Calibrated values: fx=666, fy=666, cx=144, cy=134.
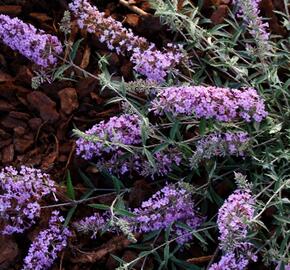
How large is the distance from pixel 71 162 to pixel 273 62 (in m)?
1.26

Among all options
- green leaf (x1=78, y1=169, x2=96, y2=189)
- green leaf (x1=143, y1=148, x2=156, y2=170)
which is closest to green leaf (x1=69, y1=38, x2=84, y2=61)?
green leaf (x1=78, y1=169, x2=96, y2=189)

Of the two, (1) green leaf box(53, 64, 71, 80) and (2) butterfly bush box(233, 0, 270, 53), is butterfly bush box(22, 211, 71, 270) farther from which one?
(2) butterfly bush box(233, 0, 270, 53)

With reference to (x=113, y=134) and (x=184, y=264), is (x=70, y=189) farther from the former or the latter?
(x=184, y=264)

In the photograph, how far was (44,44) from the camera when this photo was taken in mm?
3607

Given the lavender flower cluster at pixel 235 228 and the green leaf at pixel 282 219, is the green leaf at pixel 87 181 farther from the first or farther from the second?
the green leaf at pixel 282 219

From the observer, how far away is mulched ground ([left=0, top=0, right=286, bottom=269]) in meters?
3.52

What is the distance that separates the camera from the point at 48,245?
346 cm

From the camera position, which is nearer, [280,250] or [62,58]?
[280,250]

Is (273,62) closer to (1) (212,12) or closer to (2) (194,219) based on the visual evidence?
(1) (212,12)

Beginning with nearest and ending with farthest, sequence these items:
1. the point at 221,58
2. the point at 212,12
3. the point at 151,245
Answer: the point at 151,245 < the point at 221,58 < the point at 212,12

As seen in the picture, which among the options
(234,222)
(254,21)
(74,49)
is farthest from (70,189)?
(254,21)

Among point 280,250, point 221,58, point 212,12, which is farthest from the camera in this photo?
Result: point 212,12

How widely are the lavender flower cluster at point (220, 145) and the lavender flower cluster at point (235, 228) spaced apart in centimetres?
25

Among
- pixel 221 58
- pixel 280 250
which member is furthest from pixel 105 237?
pixel 221 58
